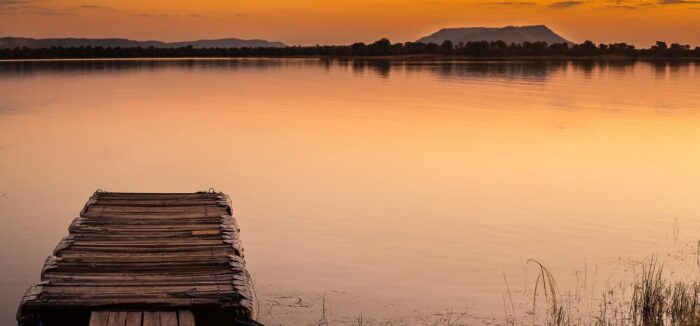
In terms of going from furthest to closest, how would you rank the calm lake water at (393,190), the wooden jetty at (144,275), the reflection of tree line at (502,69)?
the reflection of tree line at (502,69) < the calm lake water at (393,190) < the wooden jetty at (144,275)

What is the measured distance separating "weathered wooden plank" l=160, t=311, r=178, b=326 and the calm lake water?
2.00 m

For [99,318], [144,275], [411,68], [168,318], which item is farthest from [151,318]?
[411,68]

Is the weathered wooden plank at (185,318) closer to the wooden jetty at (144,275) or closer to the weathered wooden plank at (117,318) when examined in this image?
the wooden jetty at (144,275)

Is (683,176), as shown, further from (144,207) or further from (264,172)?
(144,207)

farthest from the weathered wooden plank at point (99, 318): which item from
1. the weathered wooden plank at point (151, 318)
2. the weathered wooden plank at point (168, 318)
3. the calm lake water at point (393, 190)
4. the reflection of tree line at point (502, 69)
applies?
the reflection of tree line at point (502, 69)

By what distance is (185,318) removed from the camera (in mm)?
7449

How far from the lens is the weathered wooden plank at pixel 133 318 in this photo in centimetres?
732

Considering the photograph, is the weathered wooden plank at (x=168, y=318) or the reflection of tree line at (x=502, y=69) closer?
the weathered wooden plank at (x=168, y=318)

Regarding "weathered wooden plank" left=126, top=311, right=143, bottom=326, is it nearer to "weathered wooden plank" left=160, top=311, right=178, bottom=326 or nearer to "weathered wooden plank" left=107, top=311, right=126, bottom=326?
"weathered wooden plank" left=107, top=311, right=126, bottom=326

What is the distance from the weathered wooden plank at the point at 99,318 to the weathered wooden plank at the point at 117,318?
3cm

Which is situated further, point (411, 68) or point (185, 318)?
point (411, 68)

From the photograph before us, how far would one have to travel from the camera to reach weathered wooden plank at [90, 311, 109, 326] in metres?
7.32

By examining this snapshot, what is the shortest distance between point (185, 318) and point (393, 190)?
10.0m

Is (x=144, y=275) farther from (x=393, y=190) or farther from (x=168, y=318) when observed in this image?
(x=393, y=190)
